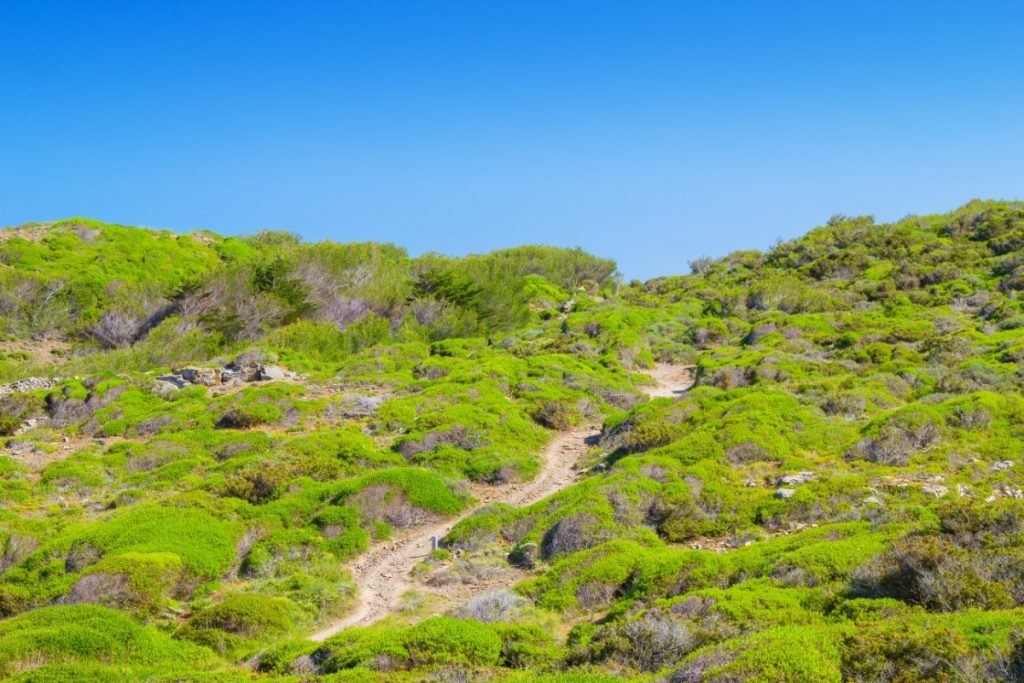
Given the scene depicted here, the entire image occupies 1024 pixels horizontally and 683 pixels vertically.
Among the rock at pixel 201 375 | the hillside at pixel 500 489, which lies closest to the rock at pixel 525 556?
A: the hillside at pixel 500 489

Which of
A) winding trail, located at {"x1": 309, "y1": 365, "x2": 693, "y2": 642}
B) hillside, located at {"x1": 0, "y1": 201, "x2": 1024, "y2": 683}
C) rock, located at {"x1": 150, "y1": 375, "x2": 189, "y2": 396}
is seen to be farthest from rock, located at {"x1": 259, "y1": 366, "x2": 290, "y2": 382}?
winding trail, located at {"x1": 309, "y1": 365, "x2": 693, "y2": 642}

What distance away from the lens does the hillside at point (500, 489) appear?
21.8ft

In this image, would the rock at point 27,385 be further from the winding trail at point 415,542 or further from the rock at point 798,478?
the rock at point 798,478

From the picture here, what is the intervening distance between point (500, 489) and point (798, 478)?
20.7 feet

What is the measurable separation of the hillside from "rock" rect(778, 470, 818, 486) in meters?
0.11

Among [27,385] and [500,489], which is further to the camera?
[27,385]

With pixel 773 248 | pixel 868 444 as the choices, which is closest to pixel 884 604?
pixel 868 444

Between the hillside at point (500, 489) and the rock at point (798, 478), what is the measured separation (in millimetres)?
109

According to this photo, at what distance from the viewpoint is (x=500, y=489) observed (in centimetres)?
1524

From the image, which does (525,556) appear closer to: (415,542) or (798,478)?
(415,542)

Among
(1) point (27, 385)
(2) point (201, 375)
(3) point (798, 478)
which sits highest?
(1) point (27, 385)

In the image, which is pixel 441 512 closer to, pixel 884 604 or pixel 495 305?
pixel 884 604

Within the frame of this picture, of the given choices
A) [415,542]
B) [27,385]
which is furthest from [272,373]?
[415,542]

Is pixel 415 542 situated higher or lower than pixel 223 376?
lower
